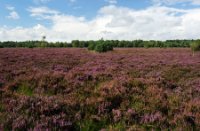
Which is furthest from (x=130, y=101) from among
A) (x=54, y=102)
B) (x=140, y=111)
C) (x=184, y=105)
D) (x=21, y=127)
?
(x=21, y=127)

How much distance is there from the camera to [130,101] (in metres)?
6.84

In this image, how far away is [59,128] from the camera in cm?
477

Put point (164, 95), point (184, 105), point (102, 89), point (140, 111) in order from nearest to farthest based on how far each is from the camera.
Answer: point (140, 111) → point (184, 105) → point (164, 95) → point (102, 89)

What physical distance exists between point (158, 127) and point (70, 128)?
1.79m

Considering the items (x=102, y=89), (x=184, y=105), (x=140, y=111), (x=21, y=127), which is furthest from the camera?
(x=102, y=89)

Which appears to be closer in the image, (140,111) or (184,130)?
(184,130)

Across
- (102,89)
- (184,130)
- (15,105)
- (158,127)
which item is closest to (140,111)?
(158,127)

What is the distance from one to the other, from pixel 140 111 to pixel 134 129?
122 cm

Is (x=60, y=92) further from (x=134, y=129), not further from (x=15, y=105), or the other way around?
(x=134, y=129)

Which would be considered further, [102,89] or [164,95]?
[102,89]

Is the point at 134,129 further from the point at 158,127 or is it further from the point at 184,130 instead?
the point at 184,130

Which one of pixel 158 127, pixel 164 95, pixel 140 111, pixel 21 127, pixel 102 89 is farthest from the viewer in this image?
pixel 102 89

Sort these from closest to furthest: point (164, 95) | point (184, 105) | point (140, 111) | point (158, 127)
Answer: point (158, 127) < point (140, 111) < point (184, 105) < point (164, 95)

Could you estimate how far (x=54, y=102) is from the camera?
619cm
